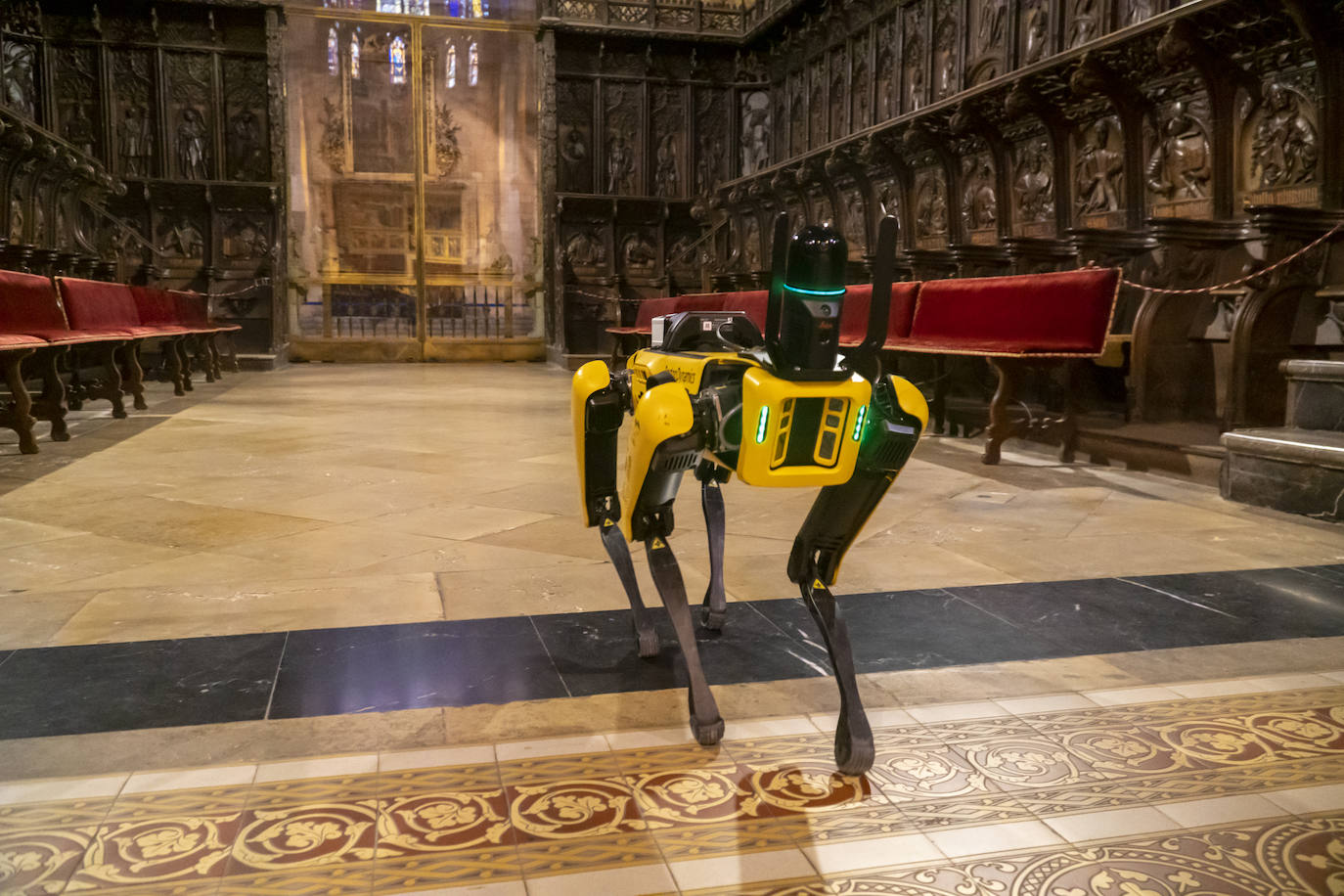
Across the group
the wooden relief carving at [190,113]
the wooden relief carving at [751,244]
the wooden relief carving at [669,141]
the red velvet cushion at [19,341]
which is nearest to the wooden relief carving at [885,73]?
the wooden relief carving at [751,244]

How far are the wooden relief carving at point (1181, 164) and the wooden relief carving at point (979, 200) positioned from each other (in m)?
1.78

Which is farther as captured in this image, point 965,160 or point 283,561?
point 965,160

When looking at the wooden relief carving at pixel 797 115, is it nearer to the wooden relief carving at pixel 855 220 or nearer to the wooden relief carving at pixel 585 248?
the wooden relief carving at pixel 855 220

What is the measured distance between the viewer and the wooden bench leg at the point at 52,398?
18.3ft

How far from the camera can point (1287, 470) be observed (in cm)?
393

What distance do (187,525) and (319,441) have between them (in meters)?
2.27

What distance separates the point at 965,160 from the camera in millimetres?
8789

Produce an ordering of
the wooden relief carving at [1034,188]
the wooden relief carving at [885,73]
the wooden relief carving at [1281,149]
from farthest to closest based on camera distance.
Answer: the wooden relief carving at [885,73] → the wooden relief carving at [1034,188] → the wooden relief carving at [1281,149]

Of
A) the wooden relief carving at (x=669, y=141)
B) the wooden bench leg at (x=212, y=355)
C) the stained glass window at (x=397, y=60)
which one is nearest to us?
the wooden bench leg at (x=212, y=355)

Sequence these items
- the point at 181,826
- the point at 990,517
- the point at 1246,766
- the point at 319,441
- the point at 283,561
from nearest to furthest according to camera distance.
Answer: the point at 181,826 → the point at 1246,766 → the point at 283,561 → the point at 990,517 → the point at 319,441

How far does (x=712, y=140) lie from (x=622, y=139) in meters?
1.35

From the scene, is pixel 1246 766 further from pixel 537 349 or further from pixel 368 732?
pixel 537 349

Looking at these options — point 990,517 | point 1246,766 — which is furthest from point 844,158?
point 1246,766

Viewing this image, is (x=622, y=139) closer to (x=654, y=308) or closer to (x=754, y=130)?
(x=754, y=130)
